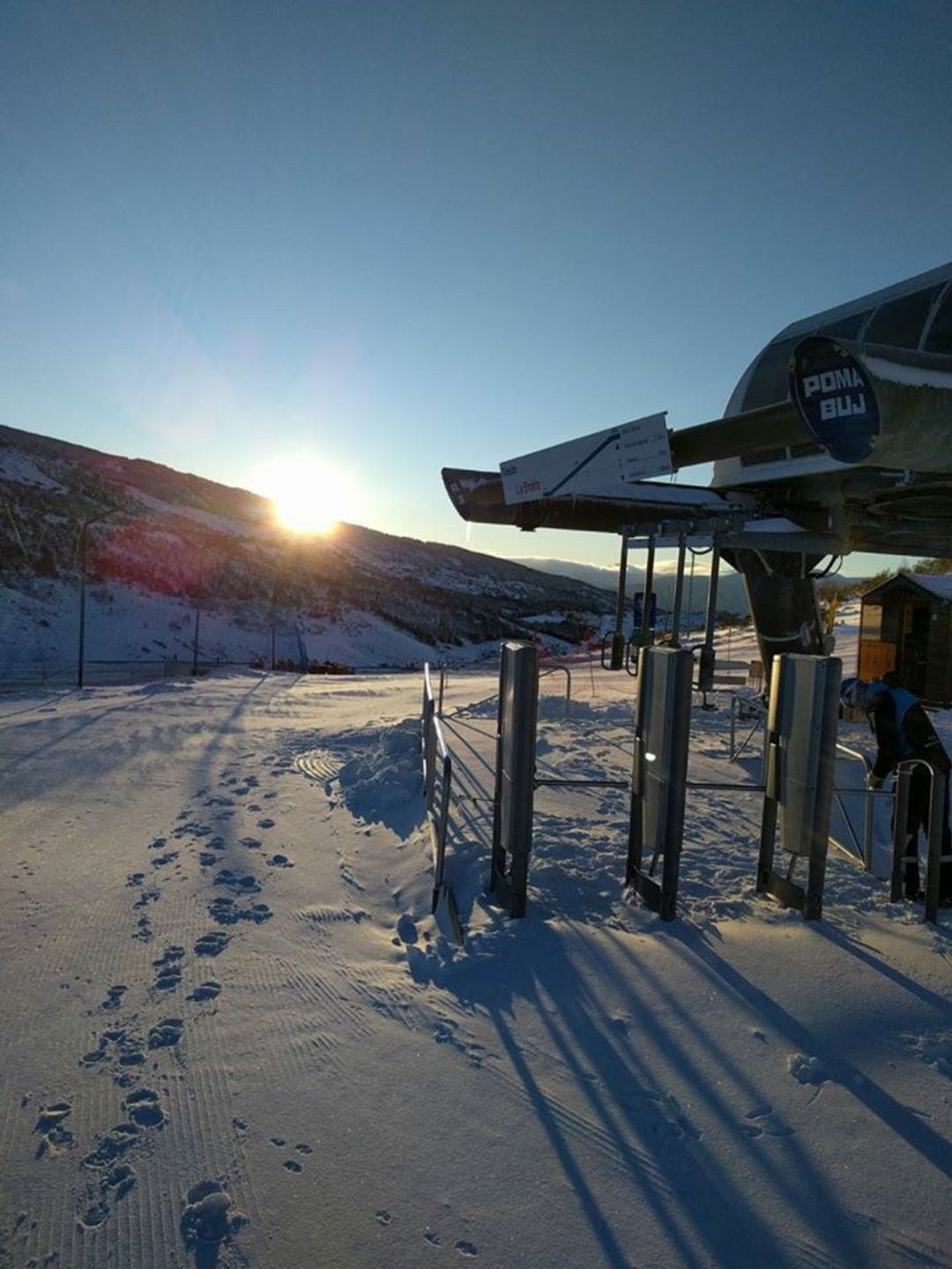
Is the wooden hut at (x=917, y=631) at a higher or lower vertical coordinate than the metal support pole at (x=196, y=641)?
higher

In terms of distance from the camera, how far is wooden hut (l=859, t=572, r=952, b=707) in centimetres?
1552

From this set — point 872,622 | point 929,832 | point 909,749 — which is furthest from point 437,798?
point 872,622

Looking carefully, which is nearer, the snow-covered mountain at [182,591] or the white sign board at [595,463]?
the white sign board at [595,463]

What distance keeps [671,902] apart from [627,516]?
4.56 m

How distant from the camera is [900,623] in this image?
16.2 metres

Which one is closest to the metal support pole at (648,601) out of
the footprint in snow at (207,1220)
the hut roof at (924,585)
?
the footprint in snow at (207,1220)

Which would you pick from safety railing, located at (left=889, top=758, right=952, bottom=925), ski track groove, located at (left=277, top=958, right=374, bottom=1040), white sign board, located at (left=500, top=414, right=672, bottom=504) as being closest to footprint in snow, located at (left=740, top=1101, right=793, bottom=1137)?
ski track groove, located at (left=277, top=958, right=374, bottom=1040)

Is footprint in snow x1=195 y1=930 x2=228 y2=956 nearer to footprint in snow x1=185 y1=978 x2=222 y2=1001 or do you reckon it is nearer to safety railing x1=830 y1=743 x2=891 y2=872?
footprint in snow x1=185 y1=978 x2=222 y2=1001

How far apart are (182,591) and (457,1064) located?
47.5m

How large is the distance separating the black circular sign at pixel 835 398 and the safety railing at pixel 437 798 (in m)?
3.69

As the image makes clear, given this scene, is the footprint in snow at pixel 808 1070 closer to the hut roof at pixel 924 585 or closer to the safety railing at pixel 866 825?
the safety railing at pixel 866 825

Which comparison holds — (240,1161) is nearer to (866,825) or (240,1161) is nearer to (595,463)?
(595,463)

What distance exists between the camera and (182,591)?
46688 millimetres

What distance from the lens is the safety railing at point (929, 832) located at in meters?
4.76
